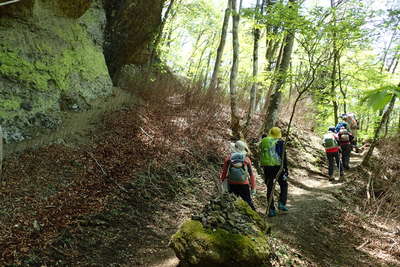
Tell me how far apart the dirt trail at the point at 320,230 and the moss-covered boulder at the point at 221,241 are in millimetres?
1544

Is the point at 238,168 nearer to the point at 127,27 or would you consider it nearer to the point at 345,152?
the point at 345,152

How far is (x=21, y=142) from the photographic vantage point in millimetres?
5469

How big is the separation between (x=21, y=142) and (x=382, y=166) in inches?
439

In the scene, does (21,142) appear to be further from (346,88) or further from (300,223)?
(346,88)

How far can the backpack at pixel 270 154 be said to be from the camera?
5559 mm

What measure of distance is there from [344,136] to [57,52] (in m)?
9.39

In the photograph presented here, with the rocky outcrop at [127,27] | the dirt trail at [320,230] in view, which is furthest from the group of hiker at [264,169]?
the rocky outcrop at [127,27]

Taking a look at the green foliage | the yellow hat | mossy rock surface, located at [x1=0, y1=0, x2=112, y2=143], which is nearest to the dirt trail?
the yellow hat

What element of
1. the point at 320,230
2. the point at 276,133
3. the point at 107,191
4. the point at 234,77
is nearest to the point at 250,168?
the point at 276,133

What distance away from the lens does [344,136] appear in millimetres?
9141

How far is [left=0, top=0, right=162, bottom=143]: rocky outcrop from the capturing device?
5.89m

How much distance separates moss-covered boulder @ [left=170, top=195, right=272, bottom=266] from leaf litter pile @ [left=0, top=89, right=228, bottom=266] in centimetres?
103

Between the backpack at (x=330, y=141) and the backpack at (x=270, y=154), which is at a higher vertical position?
the backpack at (x=330, y=141)

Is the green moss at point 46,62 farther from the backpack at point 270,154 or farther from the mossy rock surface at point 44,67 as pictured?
the backpack at point 270,154
